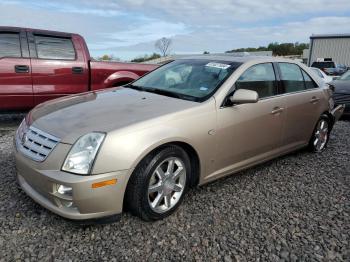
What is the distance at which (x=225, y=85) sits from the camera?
3.44 m

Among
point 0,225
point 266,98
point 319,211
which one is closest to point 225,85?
point 266,98

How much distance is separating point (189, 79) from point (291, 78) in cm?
152

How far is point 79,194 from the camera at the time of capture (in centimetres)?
249

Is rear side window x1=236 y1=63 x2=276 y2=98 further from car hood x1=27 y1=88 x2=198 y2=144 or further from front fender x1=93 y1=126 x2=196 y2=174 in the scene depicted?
front fender x1=93 y1=126 x2=196 y2=174

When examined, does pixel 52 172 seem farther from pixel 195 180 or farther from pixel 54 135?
pixel 195 180

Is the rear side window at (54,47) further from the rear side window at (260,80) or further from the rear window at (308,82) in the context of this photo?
the rear window at (308,82)

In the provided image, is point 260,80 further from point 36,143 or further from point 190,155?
point 36,143

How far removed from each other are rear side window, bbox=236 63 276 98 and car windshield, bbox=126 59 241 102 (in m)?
0.16

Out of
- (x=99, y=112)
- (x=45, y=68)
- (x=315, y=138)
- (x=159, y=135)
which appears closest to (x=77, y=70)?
(x=45, y=68)

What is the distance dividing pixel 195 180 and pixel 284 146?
1596 mm

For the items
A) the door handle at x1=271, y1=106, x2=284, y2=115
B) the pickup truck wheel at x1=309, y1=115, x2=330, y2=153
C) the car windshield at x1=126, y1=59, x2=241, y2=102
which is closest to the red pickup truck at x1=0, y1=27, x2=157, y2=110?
the car windshield at x1=126, y1=59, x2=241, y2=102

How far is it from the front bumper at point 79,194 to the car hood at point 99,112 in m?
0.32

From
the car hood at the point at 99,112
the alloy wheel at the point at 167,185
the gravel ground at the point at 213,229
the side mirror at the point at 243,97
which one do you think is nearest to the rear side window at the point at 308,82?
the gravel ground at the point at 213,229

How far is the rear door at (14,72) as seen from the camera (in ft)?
18.4
